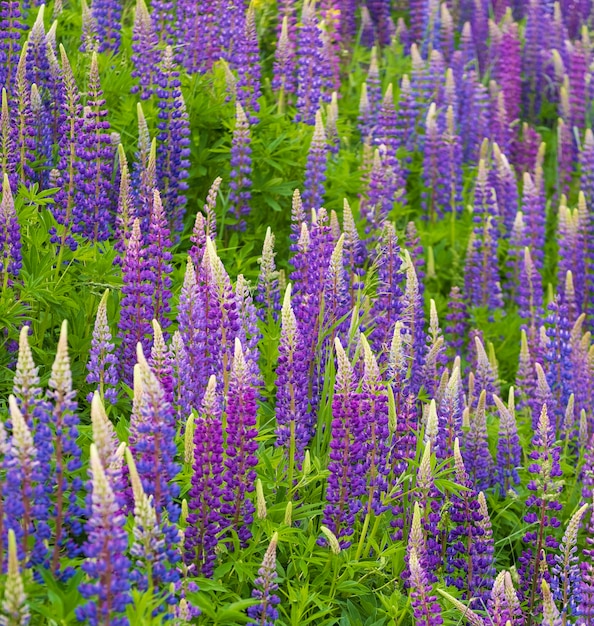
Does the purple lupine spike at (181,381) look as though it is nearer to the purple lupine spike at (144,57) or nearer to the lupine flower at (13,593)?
the lupine flower at (13,593)

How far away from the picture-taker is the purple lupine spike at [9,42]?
5.14m

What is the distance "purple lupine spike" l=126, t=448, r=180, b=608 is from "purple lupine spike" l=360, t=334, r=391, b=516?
3.33ft

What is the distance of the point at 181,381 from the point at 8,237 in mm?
906

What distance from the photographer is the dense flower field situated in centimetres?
278

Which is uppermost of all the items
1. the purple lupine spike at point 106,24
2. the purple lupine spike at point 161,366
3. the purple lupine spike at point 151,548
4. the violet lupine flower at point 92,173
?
the purple lupine spike at point 106,24

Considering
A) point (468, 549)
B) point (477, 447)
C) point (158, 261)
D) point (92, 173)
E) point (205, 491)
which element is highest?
point (92, 173)

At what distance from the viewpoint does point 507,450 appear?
464 cm

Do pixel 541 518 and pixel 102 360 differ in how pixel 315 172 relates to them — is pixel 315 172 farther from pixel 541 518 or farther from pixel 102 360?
pixel 541 518

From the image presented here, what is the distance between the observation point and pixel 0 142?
4.45 m

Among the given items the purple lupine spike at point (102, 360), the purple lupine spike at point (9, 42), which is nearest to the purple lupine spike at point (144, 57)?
the purple lupine spike at point (9, 42)

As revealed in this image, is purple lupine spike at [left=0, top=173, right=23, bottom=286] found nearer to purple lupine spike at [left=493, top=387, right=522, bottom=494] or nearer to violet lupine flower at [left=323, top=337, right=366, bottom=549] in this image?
violet lupine flower at [left=323, top=337, right=366, bottom=549]

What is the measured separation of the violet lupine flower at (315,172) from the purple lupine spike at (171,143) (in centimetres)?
73

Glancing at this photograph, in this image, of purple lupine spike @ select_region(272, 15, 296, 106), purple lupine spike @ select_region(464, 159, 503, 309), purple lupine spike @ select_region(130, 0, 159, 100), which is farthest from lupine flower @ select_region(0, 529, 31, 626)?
purple lupine spike @ select_region(272, 15, 296, 106)

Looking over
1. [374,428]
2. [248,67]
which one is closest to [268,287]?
[374,428]
